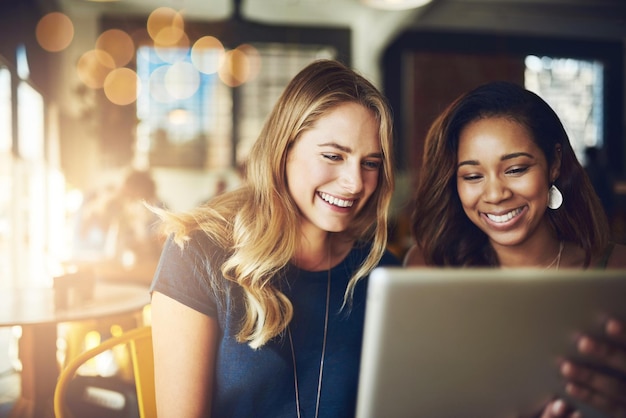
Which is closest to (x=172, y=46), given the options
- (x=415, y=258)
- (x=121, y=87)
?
(x=121, y=87)

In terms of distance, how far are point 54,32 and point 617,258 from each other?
19.0 feet

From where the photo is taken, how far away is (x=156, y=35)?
20.0 feet

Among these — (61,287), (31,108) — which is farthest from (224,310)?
(31,108)

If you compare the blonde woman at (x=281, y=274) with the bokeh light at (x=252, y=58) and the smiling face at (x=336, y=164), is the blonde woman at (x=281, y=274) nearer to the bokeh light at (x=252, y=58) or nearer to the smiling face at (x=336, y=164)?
the smiling face at (x=336, y=164)

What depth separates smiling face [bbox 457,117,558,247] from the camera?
126 centimetres

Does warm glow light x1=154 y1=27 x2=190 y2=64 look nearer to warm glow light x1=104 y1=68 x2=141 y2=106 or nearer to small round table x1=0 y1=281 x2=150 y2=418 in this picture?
warm glow light x1=104 y1=68 x2=141 y2=106

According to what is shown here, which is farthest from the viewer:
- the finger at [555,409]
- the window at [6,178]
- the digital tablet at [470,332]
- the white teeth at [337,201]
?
the window at [6,178]

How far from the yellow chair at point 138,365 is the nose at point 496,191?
896mm

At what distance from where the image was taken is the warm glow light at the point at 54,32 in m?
5.30

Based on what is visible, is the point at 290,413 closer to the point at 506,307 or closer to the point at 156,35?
the point at 506,307

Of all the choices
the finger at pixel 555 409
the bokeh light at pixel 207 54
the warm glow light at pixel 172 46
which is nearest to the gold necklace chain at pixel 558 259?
the finger at pixel 555 409

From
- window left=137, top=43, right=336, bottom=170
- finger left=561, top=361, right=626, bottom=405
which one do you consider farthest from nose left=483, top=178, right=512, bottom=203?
window left=137, top=43, right=336, bottom=170

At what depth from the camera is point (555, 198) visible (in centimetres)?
133

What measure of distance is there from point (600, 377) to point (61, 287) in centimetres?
174
